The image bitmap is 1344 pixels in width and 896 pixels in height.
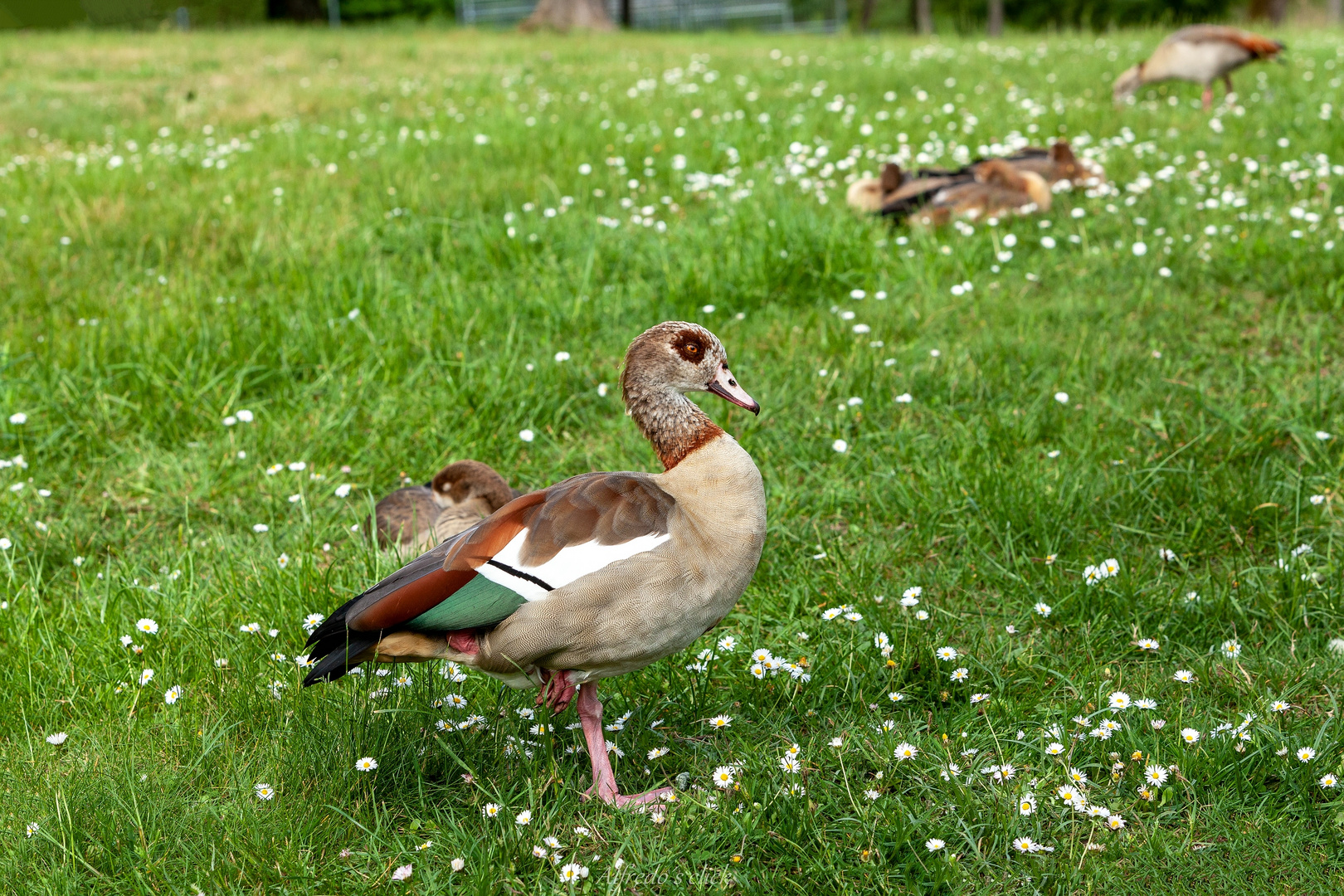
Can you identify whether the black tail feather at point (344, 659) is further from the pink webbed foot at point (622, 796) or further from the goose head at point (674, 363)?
the goose head at point (674, 363)

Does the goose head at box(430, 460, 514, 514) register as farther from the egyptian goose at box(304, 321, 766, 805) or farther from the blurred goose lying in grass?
the blurred goose lying in grass

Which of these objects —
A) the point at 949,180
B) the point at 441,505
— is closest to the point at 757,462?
the point at 441,505

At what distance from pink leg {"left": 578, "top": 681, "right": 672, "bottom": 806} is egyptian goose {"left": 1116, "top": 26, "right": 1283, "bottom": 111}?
31.3 ft

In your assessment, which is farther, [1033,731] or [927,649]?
[927,649]

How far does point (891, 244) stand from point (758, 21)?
36346 mm

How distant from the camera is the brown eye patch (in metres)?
3.28

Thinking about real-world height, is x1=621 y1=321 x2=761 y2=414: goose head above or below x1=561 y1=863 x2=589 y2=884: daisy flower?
above

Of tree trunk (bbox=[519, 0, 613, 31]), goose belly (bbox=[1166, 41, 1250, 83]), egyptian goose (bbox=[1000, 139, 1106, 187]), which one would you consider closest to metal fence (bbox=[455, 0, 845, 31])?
tree trunk (bbox=[519, 0, 613, 31])

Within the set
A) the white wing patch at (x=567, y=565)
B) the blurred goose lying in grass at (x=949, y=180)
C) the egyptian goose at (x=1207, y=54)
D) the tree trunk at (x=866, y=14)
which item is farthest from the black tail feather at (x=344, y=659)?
the tree trunk at (x=866, y=14)

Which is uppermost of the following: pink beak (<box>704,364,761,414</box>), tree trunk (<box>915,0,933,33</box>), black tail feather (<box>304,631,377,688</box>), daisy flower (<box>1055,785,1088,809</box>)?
tree trunk (<box>915,0,933,33</box>)

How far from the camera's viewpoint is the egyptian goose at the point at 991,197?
24.6 ft

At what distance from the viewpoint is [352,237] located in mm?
7422

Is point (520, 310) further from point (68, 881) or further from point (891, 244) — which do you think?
point (68, 881)

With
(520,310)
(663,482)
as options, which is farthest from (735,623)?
(520,310)
